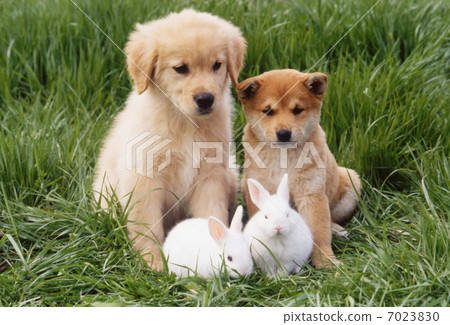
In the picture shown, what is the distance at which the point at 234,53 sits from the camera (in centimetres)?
397

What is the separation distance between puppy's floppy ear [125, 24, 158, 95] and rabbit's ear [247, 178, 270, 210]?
0.85 m

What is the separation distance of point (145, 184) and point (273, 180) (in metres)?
0.74

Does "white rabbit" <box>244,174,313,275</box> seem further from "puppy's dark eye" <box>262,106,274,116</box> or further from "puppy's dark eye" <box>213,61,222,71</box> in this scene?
"puppy's dark eye" <box>213,61,222,71</box>

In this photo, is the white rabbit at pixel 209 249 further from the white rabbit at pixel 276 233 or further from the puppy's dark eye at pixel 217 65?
the puppy's dark eye at pixel 217 65

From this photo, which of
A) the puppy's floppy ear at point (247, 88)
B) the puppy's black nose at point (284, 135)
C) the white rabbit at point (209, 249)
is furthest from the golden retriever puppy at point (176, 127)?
the puppy's black nose at point (284, 135)

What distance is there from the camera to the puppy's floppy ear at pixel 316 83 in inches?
148

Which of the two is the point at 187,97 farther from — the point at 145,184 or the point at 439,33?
the point at 439,33

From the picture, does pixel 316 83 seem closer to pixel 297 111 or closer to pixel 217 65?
pixel 297 111

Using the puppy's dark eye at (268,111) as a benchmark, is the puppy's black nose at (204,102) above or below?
above

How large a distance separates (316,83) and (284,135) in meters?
0.37

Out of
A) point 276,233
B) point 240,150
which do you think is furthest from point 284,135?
point 240,150

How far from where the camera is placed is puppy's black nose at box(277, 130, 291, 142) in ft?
12.1

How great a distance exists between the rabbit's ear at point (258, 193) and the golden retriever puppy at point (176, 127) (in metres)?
0.43

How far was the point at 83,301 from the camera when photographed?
337 cm
